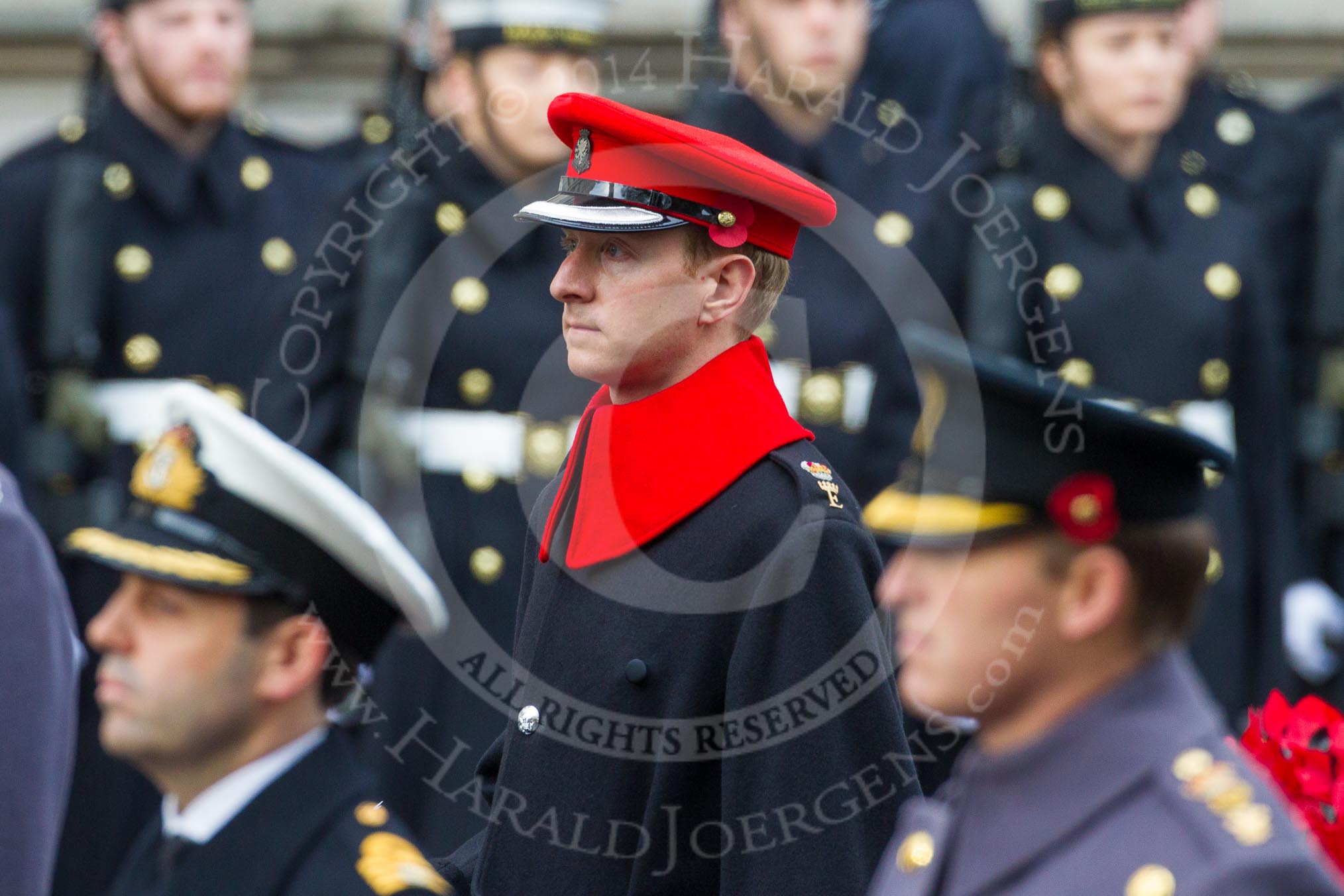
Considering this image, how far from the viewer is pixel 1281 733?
3.16 metres

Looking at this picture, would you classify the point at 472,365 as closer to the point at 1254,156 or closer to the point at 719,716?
the point at 1254,156

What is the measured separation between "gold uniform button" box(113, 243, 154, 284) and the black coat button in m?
4.06

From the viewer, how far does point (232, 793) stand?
3.10 metres

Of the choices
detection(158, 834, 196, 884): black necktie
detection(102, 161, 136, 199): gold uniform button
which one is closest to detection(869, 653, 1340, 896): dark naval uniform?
detection(158, 834, 196, 884): black necktie

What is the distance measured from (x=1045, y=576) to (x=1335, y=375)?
4174 millimetres

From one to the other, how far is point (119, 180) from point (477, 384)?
5.03ft

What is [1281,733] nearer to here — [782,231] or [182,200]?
[782,231]

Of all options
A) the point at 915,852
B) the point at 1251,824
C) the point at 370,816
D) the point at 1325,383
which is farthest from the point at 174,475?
the point at 1325,383

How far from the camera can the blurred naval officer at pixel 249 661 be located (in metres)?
3.04

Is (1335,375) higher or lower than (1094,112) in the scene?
lower

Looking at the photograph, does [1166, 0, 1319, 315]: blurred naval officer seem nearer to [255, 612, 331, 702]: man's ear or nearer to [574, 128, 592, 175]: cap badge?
[574, 128, 592, 175]: cap badge

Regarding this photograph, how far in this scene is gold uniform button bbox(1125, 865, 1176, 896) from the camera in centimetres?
234

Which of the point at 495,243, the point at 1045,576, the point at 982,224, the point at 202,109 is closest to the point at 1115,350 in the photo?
the point at 982,224

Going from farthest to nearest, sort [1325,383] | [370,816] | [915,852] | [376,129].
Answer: [376,129] → [1325,383] → [370,816] → [915,852]
